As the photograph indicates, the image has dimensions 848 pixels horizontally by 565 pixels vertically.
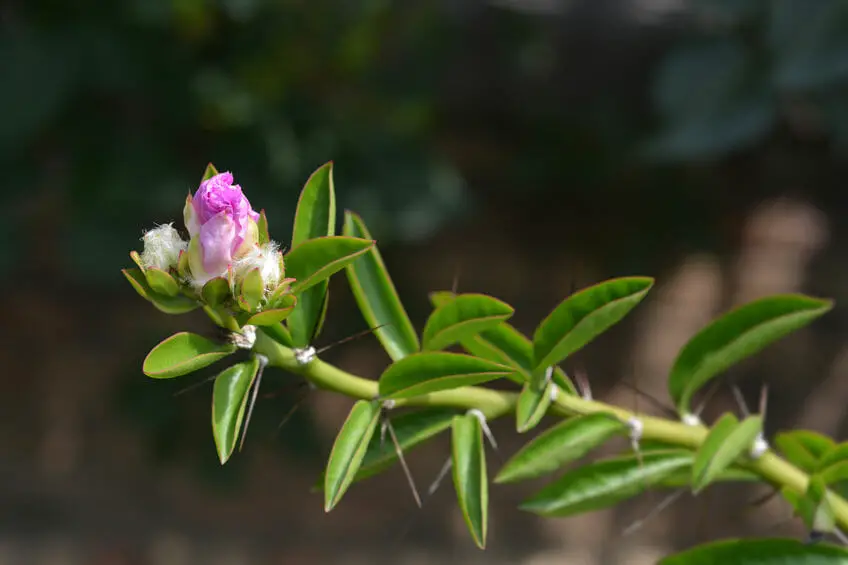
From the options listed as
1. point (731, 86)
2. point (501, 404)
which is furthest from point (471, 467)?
A: point (731, 86)

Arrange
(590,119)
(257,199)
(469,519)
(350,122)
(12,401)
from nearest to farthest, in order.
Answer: (469,519), (257,199), (350,122), (590,119), (12,401)

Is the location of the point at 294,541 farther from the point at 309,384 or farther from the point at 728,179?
the point at 309,384

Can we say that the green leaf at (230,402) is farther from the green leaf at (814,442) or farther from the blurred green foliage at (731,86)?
the blurred green foliage at (731,86)

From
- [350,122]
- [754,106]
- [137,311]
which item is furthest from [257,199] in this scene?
[754,106]

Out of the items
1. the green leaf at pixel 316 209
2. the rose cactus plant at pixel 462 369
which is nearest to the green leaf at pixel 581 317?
the rose cactus plant at pixel 462 369

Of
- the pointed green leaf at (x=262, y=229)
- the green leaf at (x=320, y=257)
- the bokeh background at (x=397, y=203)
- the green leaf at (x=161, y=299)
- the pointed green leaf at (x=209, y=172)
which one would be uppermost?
the pointed green leaf at (x=209, y=172)

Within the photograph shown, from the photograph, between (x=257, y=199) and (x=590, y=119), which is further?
(x=590, y=119)

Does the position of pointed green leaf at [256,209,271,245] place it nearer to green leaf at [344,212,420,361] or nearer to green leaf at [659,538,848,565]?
green leaf at [344,212,420,361]
